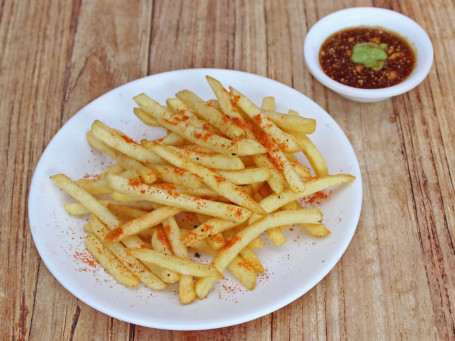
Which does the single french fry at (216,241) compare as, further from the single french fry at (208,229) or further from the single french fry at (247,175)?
the single french fry at (247,175)

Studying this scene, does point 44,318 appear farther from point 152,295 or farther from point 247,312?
point 247,312

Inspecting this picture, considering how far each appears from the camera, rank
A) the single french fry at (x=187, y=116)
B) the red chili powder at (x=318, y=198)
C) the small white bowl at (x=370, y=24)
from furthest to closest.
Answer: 1. the small white bowl at (x=370, y=24)
2. the red chili powder at (x=318, y=198)
3. the single french fry at (x=187, y=116)

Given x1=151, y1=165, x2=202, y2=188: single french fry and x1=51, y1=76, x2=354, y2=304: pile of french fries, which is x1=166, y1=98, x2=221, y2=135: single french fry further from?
x1=151, y1=165, x2=202, y2=188: single french fry

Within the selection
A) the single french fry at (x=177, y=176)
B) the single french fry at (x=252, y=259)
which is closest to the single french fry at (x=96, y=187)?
the single french fry at (x=177, y=176)

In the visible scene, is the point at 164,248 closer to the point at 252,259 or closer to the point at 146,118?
the point at 252,259

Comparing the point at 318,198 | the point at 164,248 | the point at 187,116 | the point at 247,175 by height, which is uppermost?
the point at 187,116

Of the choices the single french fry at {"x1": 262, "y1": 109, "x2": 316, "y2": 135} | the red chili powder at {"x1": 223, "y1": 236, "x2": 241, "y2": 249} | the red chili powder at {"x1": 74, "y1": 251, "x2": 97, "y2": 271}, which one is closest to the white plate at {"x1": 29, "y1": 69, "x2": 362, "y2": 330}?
the red chili powder at {"x1": 74, "y1": 251, "x2": 97, "y2": 271}

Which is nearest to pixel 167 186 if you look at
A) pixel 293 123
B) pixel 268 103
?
pixel 293 123
